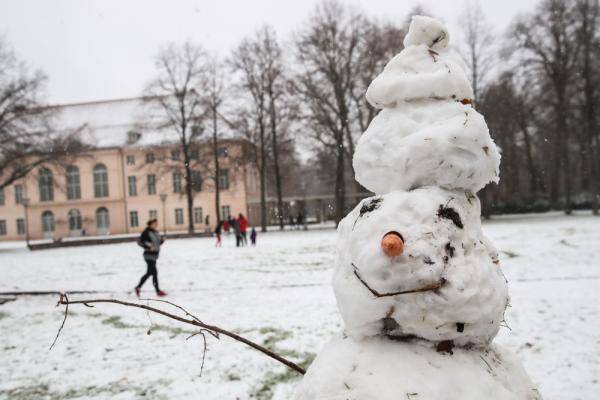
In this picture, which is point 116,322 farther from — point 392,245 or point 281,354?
point 392,245

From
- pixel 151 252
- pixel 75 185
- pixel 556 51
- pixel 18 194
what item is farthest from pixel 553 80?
pixel 18 194

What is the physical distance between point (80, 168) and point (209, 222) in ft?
53.2

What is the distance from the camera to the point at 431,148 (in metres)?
1.84

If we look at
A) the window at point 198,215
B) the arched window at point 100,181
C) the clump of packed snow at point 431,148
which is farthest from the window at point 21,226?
the clump of packed snow at point 431,148

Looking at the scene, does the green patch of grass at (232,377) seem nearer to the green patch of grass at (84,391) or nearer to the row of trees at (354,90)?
the green patch of grass at (84,391)

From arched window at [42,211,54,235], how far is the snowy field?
4048 centimetres

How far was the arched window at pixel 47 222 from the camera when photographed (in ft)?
155

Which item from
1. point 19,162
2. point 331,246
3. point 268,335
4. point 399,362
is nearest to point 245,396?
point 268,335

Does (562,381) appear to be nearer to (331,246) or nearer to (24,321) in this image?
(24,321)

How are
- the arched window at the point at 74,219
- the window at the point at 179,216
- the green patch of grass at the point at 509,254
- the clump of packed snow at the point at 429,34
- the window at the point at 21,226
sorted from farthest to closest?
the window at the point at 21,226, the arched window at the point at 74,219, the window at the point at 179,216, the green patch of grass at the point at 509,254, the clump of packed snow at the point at 429,34

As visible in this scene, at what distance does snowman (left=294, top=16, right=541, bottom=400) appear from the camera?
170 cm

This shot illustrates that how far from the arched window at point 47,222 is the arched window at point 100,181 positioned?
224 inches

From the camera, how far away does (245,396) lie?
417 cm

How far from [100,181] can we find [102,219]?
14.0ft
